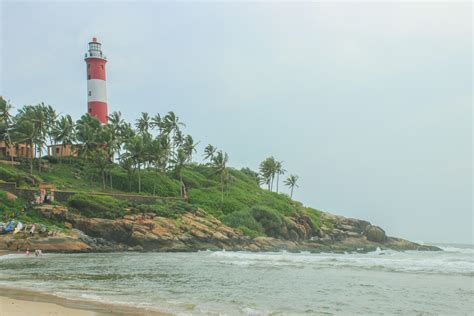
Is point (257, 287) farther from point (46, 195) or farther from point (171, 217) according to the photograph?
point (46, 195)

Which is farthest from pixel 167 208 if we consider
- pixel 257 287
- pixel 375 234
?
pixel 375 234

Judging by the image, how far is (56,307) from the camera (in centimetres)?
1426

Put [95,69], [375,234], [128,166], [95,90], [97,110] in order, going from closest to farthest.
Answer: [128,166]
[375,234]
[95,90]
[95,69]
[97,110]

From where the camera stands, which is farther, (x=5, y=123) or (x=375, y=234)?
(x=375, y=234)

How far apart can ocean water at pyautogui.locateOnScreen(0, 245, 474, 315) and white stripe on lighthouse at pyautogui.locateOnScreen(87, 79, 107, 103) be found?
170 feet

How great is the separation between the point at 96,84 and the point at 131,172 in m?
18.9

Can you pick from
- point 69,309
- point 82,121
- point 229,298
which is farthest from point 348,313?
point 82,121

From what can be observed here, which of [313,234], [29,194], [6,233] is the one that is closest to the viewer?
[6,233]

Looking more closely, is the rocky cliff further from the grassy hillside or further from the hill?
the grassy hillside

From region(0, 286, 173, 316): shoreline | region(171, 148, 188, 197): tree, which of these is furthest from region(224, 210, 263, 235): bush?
region(0, 286, 173, 316): shoreline

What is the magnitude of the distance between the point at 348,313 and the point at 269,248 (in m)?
43.1

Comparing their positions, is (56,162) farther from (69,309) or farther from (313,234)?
(69,309)

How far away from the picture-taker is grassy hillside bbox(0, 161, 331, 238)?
52787 millimetres

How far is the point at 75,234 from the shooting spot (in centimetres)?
4538
